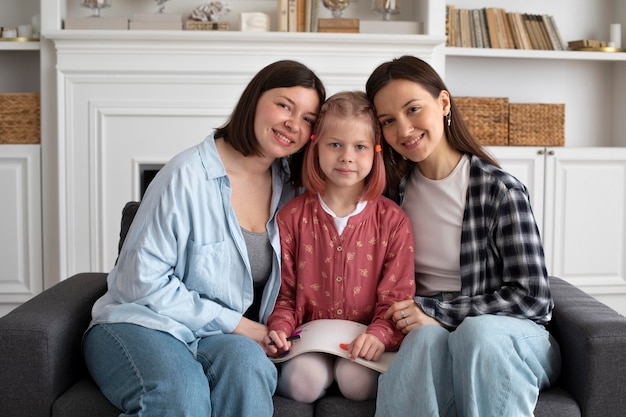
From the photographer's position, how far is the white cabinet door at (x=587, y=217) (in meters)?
3.76

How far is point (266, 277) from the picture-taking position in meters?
1.99

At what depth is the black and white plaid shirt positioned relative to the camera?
1.79 m

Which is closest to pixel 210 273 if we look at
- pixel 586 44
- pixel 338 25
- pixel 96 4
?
pixel 338 25

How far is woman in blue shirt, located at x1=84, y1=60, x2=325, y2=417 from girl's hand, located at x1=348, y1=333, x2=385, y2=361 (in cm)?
18

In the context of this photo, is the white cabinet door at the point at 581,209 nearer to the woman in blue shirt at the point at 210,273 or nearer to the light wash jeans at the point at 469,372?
the woman in blue shirt at the point at 210,273

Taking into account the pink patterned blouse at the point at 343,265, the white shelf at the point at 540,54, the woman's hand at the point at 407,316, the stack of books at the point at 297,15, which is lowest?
the woman's hand at the point at 407,316

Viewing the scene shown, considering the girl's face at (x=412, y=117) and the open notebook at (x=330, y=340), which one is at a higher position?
the girl's face at (x=412, y=117)

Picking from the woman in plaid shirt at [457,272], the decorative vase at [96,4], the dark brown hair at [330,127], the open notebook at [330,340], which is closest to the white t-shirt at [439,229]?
the woman in plaid shirt at [457,272]

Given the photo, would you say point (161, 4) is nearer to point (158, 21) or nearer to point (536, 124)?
point (158, 21)

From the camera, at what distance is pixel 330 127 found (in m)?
1.94

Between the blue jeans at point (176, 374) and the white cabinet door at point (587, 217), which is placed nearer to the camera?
the blue jeans at point (176, 374)

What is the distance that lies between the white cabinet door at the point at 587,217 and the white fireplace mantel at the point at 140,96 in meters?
0.88

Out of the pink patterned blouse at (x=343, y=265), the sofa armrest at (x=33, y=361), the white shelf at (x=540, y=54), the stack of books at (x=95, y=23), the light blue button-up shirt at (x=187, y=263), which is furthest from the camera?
the white shelf at (x=540, y=54)

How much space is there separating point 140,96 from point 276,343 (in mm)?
2086
